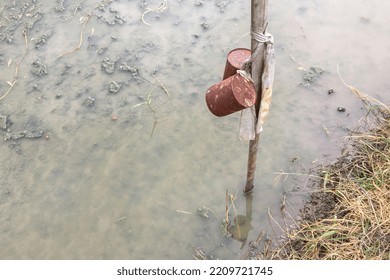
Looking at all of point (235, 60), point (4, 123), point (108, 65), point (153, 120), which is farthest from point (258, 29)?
point (4, 123)

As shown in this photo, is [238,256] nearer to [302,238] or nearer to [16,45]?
[302,238]

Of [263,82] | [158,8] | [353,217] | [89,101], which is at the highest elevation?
[263,82]

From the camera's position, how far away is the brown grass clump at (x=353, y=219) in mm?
2104

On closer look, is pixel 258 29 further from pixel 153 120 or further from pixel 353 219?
pixel 153 120

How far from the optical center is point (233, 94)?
Result: 1.60 m

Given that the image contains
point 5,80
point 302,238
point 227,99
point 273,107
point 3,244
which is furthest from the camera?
point 5,80

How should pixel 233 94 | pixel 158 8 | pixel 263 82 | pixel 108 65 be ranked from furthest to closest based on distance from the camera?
pixel 158 8
pixel 108 65
pixel 263 82
pixel 233 94

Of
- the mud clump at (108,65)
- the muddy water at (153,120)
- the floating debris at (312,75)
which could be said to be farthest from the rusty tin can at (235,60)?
the mud clump at (108,65)

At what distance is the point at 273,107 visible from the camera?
2.87m

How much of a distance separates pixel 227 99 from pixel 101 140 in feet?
4.63

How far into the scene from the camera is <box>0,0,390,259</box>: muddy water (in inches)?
95.7

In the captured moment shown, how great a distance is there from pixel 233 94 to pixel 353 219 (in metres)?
1.16

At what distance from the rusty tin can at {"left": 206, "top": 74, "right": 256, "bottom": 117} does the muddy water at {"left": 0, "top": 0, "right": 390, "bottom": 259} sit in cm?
98

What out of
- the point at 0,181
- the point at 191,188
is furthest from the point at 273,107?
the point at 0,181
